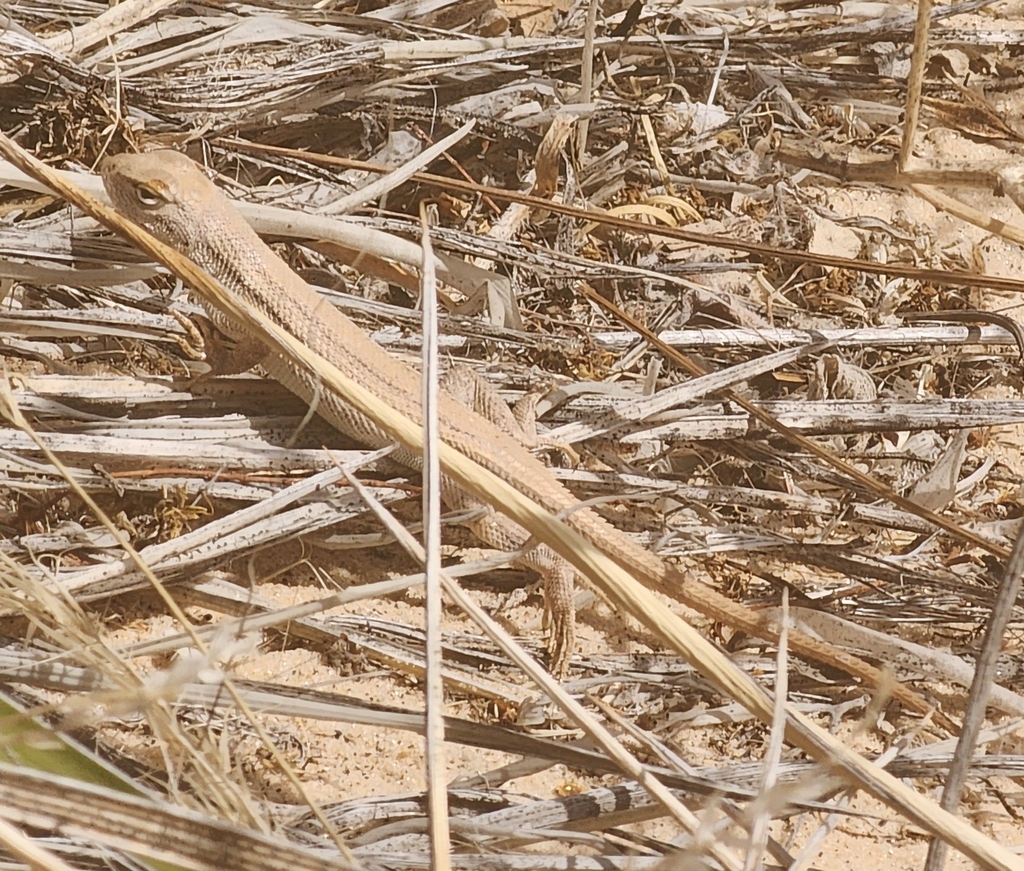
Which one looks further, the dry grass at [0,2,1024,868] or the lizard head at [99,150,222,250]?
the lizard head at [99,150,222,250]

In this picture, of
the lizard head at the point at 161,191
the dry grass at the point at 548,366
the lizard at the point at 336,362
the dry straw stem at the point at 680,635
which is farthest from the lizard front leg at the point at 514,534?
the dry straw stem at the point at 680,635

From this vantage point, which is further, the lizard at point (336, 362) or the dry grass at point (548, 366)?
the lizard at point (336, 362)

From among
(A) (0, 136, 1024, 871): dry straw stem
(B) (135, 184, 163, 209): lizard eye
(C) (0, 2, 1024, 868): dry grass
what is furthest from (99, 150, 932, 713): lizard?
(A) (0, 136, 1024, 871): dry straw stem

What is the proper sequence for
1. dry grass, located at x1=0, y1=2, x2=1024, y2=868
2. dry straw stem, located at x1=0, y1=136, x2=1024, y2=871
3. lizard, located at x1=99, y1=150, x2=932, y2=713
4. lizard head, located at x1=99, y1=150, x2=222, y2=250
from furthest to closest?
lizard head, located at x1=99, y1=150, x2=222, y2=250
lizard, located at x1=99, y1=150, x2=932, y2=713
dry grass, located at x1=0, y1=2, x2=1024, y2=868
dry straw stem, located at x1=0, y1=136, x2=1024, y2=871

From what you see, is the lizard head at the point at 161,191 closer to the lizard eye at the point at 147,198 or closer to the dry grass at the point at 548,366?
the lizard eye at the point at 147,198

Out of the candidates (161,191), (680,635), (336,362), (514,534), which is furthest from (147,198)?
(680,635)

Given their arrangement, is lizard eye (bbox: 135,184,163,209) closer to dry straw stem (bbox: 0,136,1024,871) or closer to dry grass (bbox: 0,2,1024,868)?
dry grass (bbox: 0,2,1024,868)

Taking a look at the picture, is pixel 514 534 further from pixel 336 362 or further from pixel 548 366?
pixel 336 362

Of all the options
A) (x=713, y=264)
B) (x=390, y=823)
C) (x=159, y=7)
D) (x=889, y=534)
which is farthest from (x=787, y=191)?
(x=390, y=823)
